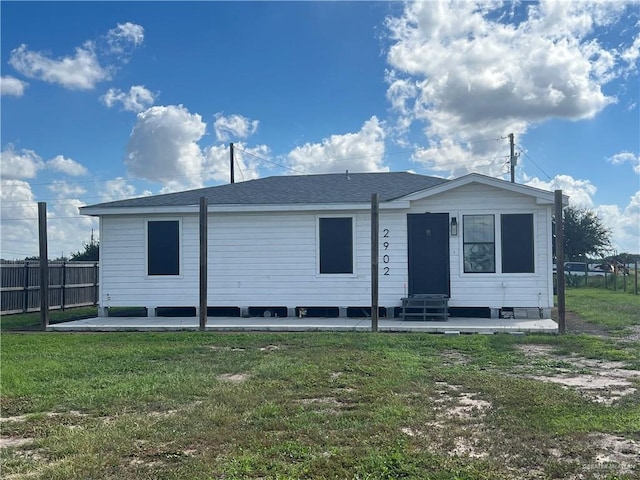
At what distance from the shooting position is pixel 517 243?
1251cm

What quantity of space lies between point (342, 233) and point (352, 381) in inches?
282

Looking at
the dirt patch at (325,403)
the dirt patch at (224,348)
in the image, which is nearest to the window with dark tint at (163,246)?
the dirt patch at (224,348)

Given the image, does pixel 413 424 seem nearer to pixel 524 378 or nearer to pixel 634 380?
pixel 524 378

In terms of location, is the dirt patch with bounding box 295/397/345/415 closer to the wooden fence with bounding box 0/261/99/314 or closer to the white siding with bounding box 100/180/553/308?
the white siding with bounding box 100/180/553/308

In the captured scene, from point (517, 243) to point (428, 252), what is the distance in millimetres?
1822

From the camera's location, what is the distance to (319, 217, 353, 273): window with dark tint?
13125 mm

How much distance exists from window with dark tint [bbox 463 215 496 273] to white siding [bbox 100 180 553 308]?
0.13 m

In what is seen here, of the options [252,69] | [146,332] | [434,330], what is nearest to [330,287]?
[434,330]

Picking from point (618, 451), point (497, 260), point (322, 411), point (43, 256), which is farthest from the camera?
point (497, 260)

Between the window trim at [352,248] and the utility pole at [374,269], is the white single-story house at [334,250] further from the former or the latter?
the utility pole at [374,269]

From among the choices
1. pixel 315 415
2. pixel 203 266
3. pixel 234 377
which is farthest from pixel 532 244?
pixel 315 415

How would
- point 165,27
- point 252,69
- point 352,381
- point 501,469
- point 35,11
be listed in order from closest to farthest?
1. point 501,469
2. point 352,381
3. point 35,11
4. point 165,27
5. point 252,69

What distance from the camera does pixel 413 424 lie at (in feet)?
15.1

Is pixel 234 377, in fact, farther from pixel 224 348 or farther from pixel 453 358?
pixel 453 358
